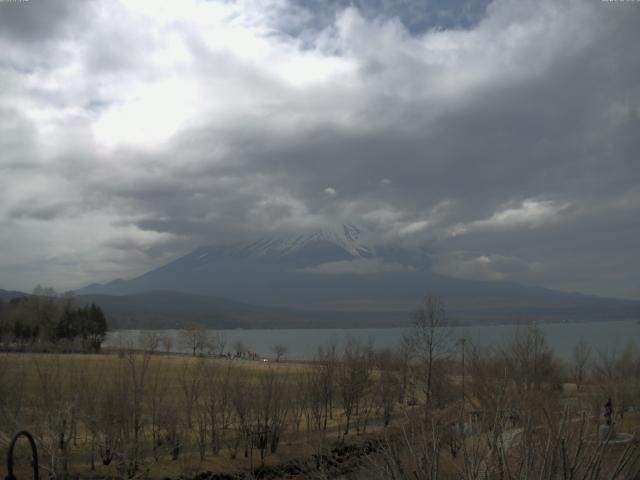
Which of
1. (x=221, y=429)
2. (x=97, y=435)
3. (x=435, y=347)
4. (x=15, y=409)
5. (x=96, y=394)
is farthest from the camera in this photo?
(x=435, y=347)

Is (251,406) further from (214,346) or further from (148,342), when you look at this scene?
(214,346)

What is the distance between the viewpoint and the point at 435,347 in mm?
57406

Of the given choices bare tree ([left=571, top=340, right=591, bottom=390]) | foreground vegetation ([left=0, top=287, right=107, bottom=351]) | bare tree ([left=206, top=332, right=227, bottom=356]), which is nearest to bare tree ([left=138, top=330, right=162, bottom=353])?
bare tree ([left=206, top=332, right=227, bottom=356])

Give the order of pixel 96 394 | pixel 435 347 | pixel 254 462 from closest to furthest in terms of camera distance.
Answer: pixel 96 394
pixel 254 462
pixel 435 347

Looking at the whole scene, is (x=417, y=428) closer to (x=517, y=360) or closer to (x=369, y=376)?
(x=517, y=360)

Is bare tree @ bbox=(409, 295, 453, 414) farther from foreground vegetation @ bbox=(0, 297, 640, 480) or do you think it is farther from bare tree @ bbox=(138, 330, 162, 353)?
bare tree @ bbox=(138, 330, 162, 353)

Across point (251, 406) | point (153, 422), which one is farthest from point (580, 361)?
point (153, 422)

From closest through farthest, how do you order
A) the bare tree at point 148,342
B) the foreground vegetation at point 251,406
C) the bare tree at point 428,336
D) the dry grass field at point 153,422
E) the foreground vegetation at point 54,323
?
1. the foreground vegetation at point 251,406
2. the dry grass field at point 153,422
3. the bare tree at point 148,342
4. the bare tree at point 428,336
5. the foreground vegetation at point 54,323

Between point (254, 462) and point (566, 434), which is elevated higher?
point (566, 434)

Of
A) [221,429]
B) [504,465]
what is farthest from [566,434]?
[221,429]

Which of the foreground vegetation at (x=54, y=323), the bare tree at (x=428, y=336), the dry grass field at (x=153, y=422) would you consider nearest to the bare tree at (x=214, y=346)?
the foreground vegetation at (x=54, y=323)

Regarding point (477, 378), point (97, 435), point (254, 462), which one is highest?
point (477, 378)

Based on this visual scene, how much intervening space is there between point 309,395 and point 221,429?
813 cm

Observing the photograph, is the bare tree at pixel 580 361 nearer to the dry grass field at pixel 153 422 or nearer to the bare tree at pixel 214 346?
the dry grass field at pixel 153 422
